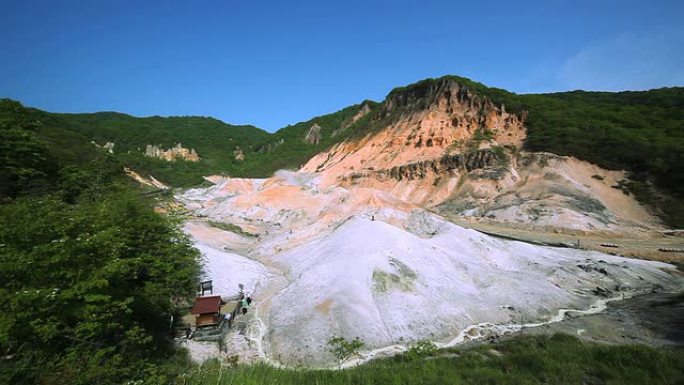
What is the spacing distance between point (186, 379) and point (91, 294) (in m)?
5.84

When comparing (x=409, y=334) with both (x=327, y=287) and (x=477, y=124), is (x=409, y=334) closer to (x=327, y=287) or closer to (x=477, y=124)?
(x=327, y=287)

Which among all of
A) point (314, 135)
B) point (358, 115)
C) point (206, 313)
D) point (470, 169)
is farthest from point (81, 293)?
point (314, 135)

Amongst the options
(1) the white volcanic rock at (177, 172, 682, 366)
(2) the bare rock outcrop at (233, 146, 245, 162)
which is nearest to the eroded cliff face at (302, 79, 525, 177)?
(1) the white volcanic rock at (177, 172, 682, 366)

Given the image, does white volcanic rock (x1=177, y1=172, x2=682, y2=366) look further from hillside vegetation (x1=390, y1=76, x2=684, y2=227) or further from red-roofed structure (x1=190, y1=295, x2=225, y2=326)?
hillside vegetation (x1=390, y1=76, x2=684, y2=227)

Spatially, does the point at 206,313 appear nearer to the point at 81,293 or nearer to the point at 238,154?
the point at 81,293

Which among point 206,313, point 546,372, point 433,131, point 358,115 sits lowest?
point 206,313

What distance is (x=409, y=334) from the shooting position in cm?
1739

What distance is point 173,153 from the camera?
150 meters

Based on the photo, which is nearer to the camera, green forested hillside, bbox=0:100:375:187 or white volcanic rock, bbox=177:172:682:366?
white volcanic rock, bbox=177:172:682:366

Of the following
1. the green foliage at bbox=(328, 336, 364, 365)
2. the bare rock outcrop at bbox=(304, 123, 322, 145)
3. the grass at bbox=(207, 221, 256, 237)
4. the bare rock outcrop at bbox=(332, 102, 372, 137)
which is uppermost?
the bare rock outcrop at bbox=(332, 102, 372, 137)

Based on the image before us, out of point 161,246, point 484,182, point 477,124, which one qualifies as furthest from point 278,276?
point 477,124

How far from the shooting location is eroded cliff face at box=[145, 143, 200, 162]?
14666 centimetres

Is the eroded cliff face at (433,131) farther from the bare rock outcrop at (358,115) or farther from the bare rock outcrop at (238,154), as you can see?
the bare rock outcrop at (238,154)

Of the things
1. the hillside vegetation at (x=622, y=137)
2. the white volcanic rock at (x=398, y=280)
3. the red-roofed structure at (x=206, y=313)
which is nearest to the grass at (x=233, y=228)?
the white volcanic rock at (x=398, y=280)
